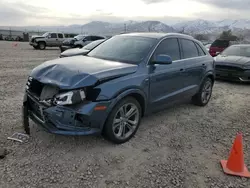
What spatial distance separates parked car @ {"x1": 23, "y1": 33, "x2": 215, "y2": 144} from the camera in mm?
3334

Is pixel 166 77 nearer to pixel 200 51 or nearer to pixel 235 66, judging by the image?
pixel 200 51

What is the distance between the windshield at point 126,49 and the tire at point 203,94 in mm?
2072

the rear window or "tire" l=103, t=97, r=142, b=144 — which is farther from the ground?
the rear window

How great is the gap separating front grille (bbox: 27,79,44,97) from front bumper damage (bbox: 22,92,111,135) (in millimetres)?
313

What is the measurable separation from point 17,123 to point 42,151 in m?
1.20

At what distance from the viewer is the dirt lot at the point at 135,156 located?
307cm

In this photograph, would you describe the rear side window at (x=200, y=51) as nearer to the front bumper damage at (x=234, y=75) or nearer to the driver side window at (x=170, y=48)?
the driver side window at (x=170, y=48)

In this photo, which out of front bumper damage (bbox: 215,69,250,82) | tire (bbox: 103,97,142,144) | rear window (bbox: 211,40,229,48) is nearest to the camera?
tire (bbox: 103,97,142,144)

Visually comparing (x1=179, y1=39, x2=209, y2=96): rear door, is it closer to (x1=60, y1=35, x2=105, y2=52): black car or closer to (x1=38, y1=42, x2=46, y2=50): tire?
(x1=60, y1=35, x2=105, y2=52): black car

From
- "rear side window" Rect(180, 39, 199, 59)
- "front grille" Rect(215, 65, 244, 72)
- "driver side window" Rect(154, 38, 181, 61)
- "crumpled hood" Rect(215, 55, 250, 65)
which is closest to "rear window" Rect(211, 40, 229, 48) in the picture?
"crumpled hood" Rect(215, 55, 250, 65)

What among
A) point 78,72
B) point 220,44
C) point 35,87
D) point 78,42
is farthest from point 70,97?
point 78,42

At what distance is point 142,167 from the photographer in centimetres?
336

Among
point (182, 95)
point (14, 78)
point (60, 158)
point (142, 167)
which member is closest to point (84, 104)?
point (60, 158)

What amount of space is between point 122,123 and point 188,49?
251 cm
